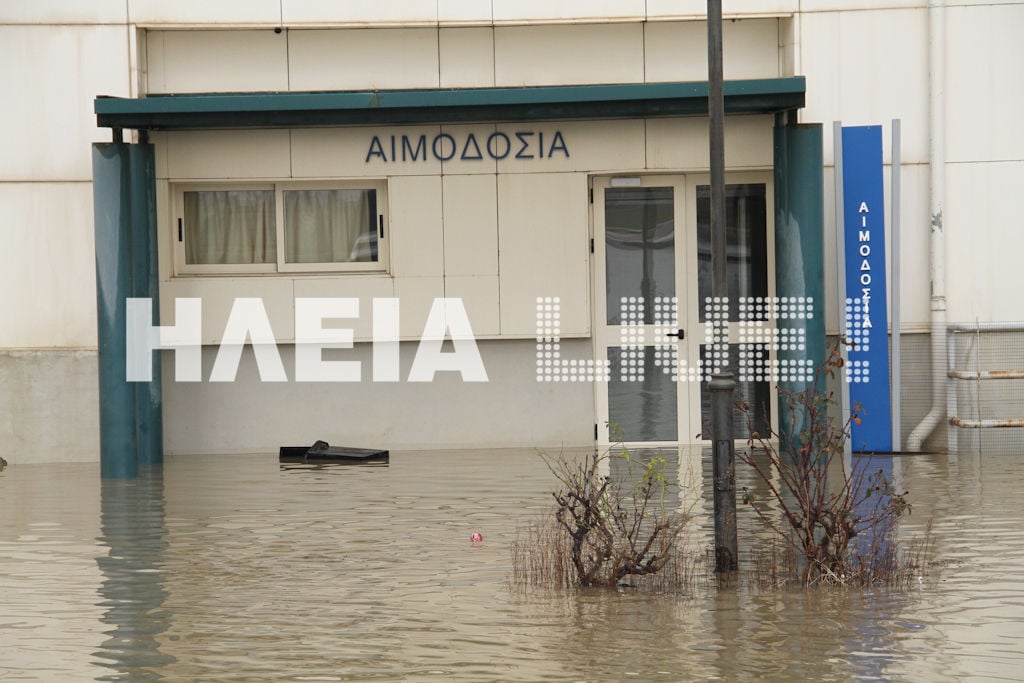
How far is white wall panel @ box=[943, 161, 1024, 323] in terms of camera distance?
15.4 m

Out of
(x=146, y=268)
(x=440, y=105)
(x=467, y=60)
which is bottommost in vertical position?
(x=146, y=268)

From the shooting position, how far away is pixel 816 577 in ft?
28.1

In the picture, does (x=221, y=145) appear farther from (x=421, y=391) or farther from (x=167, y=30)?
(x=421, y=391)

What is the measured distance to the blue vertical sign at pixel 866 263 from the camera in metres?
15.3

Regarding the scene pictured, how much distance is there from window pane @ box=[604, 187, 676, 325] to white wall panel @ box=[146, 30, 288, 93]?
12.3 ft

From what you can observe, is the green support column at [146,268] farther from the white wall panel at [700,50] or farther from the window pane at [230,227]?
the white wall panel at [700,50]

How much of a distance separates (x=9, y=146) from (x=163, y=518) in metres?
5.65

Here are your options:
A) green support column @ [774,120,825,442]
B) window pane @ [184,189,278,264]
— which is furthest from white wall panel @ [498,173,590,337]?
window pane @ [184,189,278,264]

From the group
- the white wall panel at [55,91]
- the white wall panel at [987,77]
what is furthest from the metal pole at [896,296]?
the white wall panel at [55,91]

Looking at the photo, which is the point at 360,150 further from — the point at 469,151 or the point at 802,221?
the point at 802,221

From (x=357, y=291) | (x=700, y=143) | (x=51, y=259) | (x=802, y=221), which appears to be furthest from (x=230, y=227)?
(x=802, y=221)

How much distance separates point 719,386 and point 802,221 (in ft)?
21.8

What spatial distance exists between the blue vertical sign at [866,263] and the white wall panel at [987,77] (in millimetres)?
967

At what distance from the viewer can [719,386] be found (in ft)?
28.8
